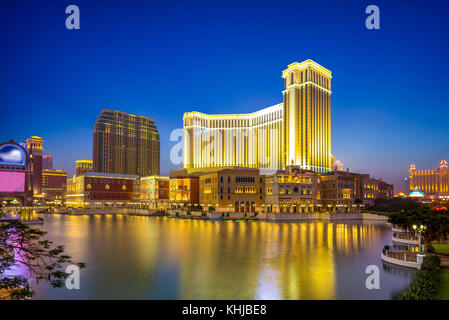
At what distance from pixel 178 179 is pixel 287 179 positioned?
40846mm

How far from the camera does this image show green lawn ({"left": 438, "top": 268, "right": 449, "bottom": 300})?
1995cm

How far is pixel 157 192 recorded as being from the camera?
133375mm

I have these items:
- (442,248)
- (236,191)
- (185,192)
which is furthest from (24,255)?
(185,192)

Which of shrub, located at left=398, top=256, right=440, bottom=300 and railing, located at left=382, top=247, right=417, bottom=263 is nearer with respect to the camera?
shrub, located at left=398, top=256, right=440, bottom=300

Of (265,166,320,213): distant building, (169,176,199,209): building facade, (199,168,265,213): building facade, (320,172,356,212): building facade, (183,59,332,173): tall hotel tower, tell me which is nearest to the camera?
(265,166,320,213): distant building

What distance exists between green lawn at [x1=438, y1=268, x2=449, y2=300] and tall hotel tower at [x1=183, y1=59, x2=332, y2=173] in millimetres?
114120

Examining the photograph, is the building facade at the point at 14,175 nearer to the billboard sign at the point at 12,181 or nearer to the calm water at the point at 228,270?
the billboard sign at the point at 12,181

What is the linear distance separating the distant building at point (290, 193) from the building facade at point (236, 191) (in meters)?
3.06

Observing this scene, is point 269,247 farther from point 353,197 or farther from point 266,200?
point 353,197

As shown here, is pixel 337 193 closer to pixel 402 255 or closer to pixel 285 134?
pixel 285 134

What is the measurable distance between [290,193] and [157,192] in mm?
53718
